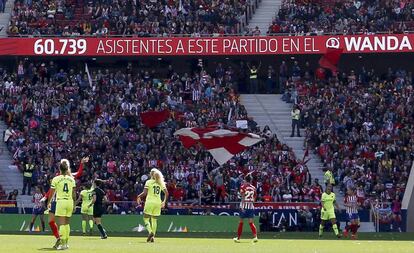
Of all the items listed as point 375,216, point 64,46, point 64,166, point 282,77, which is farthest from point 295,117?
point 64,166

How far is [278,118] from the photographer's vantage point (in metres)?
51.7

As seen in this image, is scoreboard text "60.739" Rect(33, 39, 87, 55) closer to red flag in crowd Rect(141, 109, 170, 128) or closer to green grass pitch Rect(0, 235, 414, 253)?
red flag in crowd Rect(141, 109, 170, 128)

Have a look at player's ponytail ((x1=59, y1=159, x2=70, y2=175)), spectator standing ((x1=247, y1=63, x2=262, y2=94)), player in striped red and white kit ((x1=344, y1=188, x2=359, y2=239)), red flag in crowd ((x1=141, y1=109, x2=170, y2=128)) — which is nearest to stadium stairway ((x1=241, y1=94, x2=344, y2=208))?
spectator standing ((x1=247, y1=63, x2=262, y2=94))

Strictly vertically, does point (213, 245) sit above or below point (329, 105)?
below

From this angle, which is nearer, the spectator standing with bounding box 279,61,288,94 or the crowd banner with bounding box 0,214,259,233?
the crowd banner with bounding box 0,214,259,233

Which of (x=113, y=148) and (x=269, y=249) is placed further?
(x=113, y=148)

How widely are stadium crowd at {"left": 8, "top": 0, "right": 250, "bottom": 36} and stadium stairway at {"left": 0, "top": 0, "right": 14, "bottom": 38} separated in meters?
0.59

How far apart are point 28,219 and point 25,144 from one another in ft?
26.9

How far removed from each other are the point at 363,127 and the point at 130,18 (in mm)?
13504

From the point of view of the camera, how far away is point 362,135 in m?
47.2

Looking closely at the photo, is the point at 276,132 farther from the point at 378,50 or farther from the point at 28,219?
the point at 28,219

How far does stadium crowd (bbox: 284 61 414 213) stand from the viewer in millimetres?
44531

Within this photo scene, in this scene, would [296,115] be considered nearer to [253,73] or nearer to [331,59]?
[331,59]

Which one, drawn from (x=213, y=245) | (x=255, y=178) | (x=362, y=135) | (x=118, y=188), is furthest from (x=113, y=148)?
(x=213, y=245)
